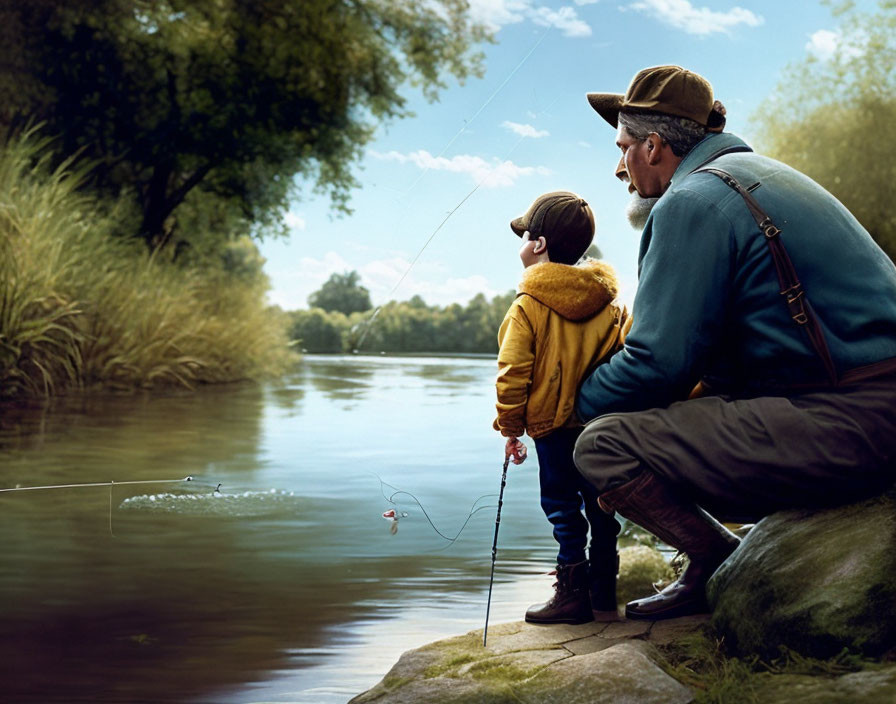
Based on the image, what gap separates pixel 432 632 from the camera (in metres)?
3.36

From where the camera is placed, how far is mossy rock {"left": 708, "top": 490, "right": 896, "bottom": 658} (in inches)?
93.2

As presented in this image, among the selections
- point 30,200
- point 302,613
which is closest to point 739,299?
point 302,613

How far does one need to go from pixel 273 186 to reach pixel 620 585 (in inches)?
510

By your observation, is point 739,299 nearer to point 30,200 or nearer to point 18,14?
point 30,200

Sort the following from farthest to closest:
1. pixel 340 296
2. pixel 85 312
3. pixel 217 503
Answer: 1. pixel 340 296
2. pixel 85 312
3. pixel 217 503

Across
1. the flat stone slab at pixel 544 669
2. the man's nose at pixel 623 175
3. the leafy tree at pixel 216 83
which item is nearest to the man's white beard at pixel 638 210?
the man's nose at pixel 623 175

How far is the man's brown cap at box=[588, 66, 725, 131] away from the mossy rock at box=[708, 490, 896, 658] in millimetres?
1106

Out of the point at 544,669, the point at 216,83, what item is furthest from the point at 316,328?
the point at 544,669

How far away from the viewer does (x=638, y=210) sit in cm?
298

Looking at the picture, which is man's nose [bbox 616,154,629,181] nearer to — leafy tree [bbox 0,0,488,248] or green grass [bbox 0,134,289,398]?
green grass [bbox 0,134,289,398]

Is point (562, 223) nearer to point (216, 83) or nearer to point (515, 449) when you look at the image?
point (515, 449)

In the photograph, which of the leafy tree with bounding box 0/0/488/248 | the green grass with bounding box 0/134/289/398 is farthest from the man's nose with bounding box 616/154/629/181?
the leafy tree with bounding box 0/0/488/248

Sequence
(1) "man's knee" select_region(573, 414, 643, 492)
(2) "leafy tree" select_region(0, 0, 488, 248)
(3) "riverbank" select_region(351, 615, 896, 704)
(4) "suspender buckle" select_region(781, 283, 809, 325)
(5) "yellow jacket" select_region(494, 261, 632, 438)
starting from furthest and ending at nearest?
1. (2) "leafy tree" select_region(0, 0, 488, 248)
2. (5) "yellow jacket" select_region(494, 261, 632, 438)
3. (1) "man's knee" select_region(573, 414, 643, 492)
4. (4) "suspender buckle" select_region(781, 283, 809, 325)
5. (3) "riverbank" select_region(351, 615, 896, 704)

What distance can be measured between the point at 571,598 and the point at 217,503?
10.7 ft
